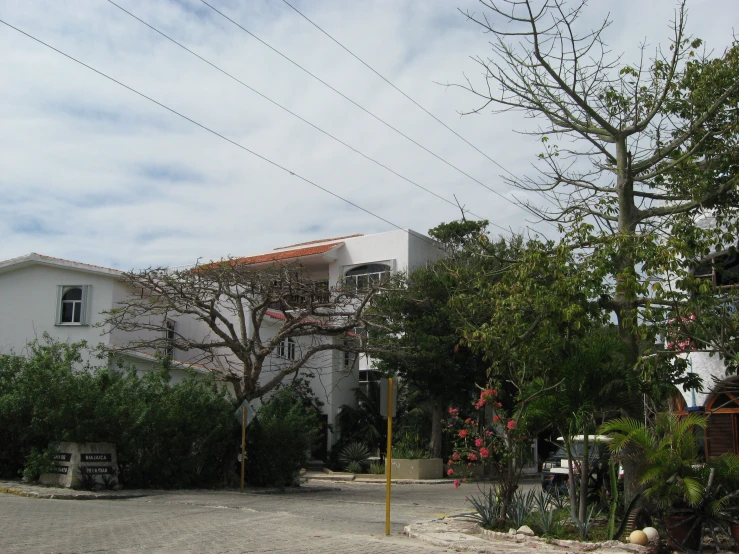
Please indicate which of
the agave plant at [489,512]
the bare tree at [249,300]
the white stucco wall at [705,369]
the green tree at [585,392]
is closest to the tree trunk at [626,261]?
the green tree at [585,392]

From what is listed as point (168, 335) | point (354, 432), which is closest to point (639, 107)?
point (168, 335)

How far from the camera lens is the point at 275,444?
74.3 ft

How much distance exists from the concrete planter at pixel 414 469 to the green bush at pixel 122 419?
35.0 feet

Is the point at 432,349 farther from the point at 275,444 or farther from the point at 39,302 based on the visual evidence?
the point at 39,302

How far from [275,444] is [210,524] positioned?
31.9 ft

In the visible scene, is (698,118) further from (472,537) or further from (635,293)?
(472,537)

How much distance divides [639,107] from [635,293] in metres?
3.87

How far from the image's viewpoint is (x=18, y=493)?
57.8 feet

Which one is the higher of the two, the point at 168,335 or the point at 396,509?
the point at 168,335

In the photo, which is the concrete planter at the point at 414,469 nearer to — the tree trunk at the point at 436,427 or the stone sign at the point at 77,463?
the tree trunk at the point at 436,427

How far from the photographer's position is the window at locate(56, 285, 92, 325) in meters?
28.2

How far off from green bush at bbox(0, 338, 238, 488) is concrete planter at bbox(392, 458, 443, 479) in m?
10.7

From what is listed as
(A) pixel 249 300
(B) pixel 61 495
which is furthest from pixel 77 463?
(A) pixel 249 300

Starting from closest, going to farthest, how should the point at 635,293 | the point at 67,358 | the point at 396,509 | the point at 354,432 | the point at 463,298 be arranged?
the point at 635,293, the point at 463,298, the point at 396,509, the point at 67,358, the point at 354,432
